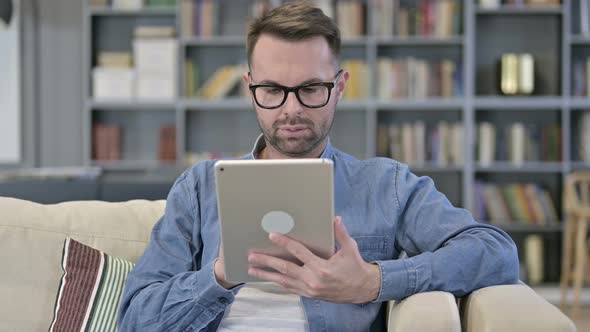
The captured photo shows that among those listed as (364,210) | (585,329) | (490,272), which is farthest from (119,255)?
(585,329)

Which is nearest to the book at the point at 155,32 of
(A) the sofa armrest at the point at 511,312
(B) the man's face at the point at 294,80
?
(B) the man's face at the point at 294,80

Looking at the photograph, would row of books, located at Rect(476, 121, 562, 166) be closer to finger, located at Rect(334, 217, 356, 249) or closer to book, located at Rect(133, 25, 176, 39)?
book, located at Rect(133, 25, 176, 39)

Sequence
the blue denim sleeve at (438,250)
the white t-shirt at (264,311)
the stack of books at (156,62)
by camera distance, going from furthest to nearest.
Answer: the stack of books at (156,62), the white t-shirt at (264,311), the blue denim sleeve at (438,250)

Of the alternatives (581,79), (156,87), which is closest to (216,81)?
(156,87)

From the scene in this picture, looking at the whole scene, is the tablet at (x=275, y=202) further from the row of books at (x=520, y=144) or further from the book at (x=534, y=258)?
the book at (x=534, y=258)

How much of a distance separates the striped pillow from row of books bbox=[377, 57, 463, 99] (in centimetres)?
358

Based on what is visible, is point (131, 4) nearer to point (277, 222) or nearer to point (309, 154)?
point (309, 154)

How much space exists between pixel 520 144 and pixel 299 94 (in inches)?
Result: 153

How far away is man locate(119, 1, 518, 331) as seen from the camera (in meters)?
1.63

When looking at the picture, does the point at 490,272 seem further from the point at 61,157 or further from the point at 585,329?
the point at 61,157

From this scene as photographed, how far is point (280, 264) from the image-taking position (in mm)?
1437

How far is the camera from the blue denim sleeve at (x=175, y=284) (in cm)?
163

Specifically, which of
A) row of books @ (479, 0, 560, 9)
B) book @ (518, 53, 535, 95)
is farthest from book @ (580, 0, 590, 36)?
book @ (518, 53, 535, 95)

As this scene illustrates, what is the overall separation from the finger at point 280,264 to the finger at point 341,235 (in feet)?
0.26
